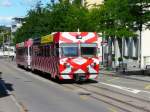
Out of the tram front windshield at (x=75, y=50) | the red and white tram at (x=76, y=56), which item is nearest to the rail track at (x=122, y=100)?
the red and white tram at (x=76, y=56)

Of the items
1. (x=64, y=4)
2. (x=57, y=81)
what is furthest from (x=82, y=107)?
(x=64, y=4)

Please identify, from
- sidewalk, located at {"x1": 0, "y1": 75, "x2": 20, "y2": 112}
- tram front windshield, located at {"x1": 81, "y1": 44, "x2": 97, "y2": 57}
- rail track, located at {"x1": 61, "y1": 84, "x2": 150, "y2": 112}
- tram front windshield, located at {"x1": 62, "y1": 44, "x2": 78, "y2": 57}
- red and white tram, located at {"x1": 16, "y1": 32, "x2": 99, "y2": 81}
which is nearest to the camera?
sidewalk, located at {"x1": 0, "y1": 75, "x2": 20, "y2": 112}

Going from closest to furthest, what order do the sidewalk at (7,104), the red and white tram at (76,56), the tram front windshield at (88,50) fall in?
the sidewalk at (7,104)
the red and white tram at (76,56)
the tram front windshield at (88,50)

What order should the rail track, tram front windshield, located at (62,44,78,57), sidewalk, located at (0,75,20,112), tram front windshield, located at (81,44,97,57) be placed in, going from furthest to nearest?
1. tram front windshield, located at (81,44,97,57)
2. tram front windshield, located at (62,44,78,57)
3. the rail track
4. sidewalk, located at (0,75,20,112)

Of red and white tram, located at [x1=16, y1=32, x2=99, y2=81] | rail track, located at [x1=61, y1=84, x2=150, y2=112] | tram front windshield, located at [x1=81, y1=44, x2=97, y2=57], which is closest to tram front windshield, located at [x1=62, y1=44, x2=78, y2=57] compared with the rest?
red and white tram, located at [x1=16, y1=32, x2=99, y2=81]

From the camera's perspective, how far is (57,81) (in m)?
34.6

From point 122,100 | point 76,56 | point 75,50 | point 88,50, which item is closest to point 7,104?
point 122,100

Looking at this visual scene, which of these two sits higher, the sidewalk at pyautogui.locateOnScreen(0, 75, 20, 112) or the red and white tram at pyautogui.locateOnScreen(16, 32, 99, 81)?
the red and white tram at pyautogui.locateOnScreen(16, 32, 99, 81)

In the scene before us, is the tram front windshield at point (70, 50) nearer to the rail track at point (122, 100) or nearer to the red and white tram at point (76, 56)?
the red and white tram at point (76, 56)

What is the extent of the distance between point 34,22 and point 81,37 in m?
55.2

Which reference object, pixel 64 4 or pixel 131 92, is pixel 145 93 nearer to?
pixel 131 92

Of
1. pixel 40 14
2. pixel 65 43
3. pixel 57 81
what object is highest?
pixel 40 14

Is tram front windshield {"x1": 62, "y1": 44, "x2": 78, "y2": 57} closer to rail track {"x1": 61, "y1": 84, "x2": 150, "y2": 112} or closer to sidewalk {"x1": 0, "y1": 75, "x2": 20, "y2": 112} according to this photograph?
rail track {"x1": 61, "y1": 84, "x2": 150, "y2": 112}

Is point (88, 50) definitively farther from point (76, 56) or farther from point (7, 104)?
point (7, 104)
